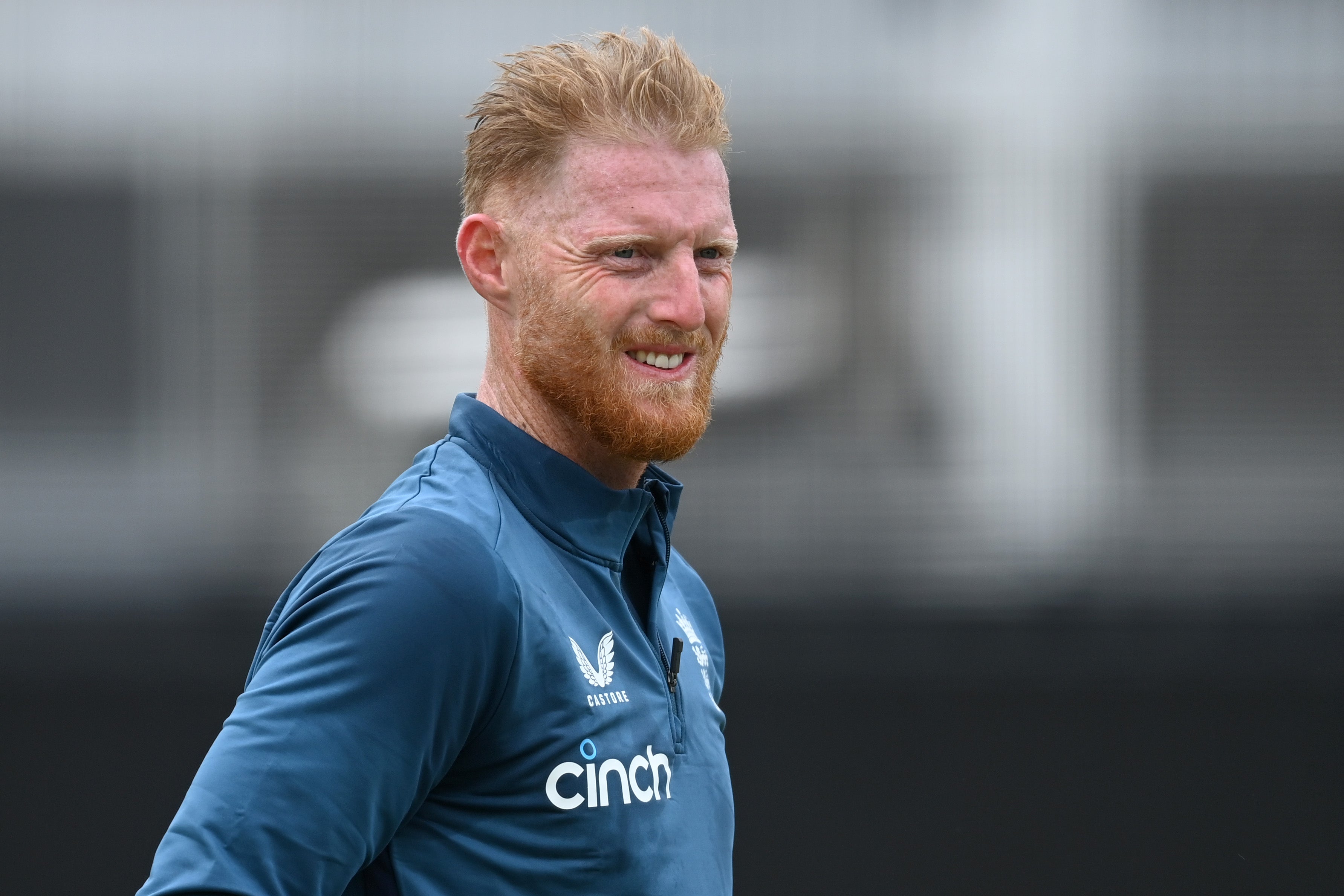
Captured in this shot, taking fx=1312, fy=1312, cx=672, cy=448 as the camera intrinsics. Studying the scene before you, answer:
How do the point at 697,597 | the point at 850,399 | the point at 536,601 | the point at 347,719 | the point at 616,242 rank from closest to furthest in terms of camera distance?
the point at 347,719, the point at 536,601, the point at 616,242, the point at 697,597, the point at 850,399

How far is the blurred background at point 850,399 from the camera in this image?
2832 millimetres

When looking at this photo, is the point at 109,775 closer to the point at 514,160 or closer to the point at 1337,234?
the point at 514,160

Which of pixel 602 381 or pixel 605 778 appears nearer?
pixel 605 778

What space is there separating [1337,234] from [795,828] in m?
1.79

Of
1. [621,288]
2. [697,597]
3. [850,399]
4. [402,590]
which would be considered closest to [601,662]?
[402,590]

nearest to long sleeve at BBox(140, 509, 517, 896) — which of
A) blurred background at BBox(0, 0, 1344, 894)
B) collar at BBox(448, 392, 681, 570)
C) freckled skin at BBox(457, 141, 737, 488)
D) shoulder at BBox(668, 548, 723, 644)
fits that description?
collar at BBox(448, 392, 681, 570)

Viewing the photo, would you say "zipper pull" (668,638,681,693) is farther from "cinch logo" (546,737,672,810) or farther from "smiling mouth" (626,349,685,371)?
"smiling mouth" (626,349,685,371)

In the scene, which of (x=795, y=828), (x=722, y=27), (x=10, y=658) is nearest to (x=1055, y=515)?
(x=795, y=828)

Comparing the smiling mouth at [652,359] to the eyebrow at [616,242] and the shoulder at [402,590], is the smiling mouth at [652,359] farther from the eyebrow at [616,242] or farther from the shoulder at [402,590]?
the shoulder at [402,590]

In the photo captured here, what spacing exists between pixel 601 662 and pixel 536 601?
9 cm

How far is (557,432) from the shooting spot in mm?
1223

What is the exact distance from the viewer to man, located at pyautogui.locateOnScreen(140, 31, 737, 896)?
90 centimetres

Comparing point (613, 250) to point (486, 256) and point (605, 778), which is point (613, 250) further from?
point (605, 778)

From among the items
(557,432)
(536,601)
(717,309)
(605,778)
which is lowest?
(605,778)
